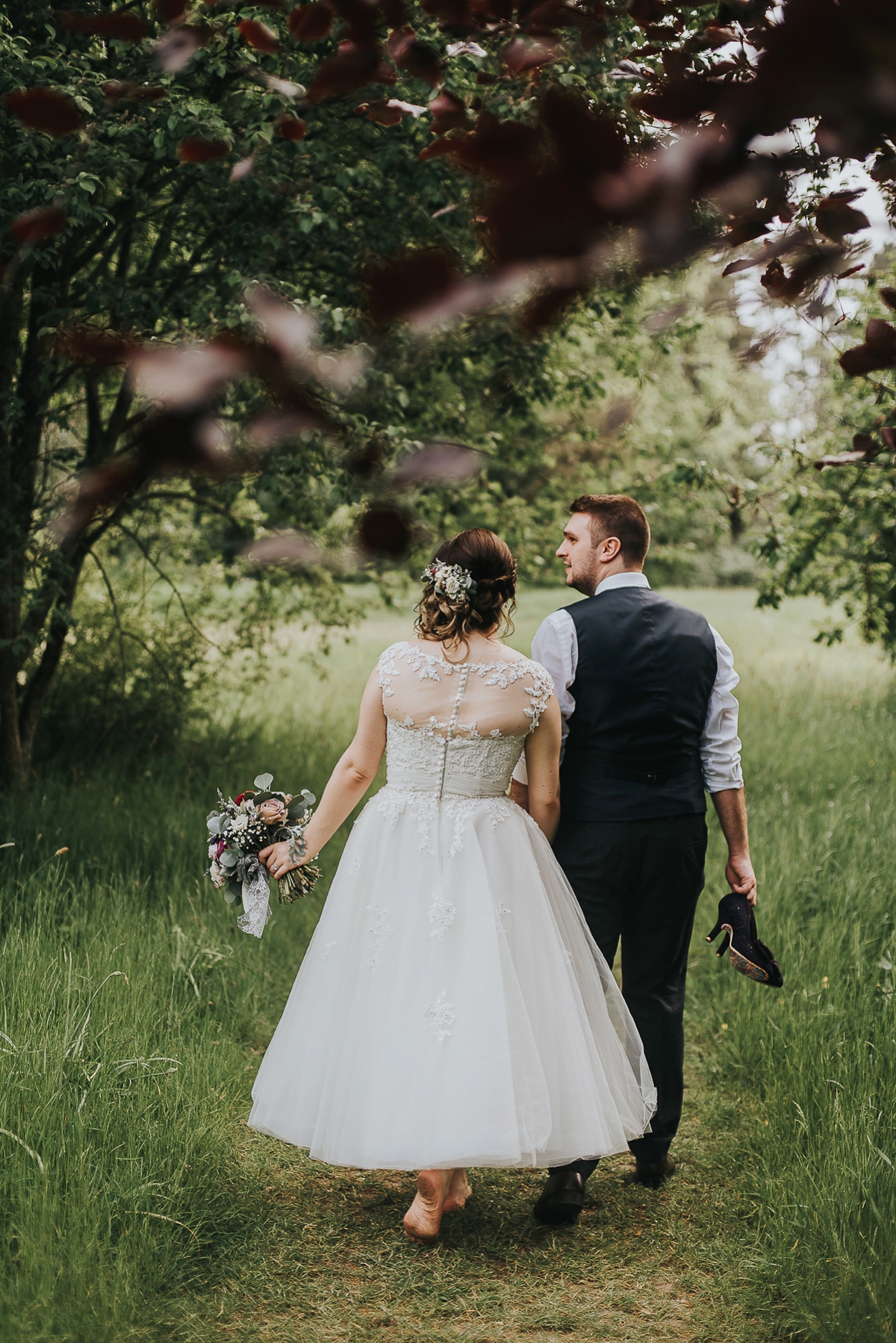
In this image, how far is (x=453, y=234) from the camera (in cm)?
589

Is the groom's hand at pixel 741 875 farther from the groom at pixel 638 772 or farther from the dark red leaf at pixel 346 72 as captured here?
the dark red leaf at pixel 346 72

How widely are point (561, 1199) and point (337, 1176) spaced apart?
2.43 ft

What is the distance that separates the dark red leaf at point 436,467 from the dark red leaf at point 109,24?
0.65 m

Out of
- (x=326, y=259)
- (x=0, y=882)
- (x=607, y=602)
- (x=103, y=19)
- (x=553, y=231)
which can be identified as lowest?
(x=0, y=882)

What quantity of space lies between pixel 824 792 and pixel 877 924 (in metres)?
2.51

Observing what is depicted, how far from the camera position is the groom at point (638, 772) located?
10.8 feet

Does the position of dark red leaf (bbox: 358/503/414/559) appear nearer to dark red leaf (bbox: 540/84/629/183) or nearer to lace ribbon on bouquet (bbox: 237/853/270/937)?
dark red leaf (bbox: 540/84/629/183)

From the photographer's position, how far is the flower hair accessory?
308 cm

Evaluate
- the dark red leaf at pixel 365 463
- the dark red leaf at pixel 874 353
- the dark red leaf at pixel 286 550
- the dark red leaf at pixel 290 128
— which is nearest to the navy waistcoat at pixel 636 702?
the dark red leaf at pixel 874 353

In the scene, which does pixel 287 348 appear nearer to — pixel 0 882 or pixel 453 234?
pixel 0 882

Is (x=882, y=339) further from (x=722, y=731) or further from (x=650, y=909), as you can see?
(x=650, y=909)

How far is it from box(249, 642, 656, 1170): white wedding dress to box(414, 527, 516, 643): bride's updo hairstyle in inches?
3.2

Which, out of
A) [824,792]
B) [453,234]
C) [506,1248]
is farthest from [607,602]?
[824,792]

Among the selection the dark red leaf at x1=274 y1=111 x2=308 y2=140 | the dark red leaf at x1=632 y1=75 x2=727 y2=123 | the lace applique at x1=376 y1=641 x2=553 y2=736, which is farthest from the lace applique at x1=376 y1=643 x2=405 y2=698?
the dark red leaf at x1=632 y1=75 x2=727 y2=123
